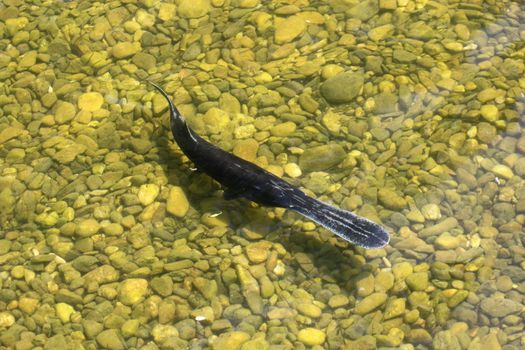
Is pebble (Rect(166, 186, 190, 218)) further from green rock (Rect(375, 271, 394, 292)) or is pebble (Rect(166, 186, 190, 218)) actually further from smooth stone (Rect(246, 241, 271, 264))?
green rock (Rect(375, 271, 394, 292))

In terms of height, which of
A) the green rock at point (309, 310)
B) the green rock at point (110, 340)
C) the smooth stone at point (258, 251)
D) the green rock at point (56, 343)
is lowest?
the green rock at point (56, 343)

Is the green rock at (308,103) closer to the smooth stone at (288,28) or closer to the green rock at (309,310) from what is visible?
the smooth stone at (288,28)

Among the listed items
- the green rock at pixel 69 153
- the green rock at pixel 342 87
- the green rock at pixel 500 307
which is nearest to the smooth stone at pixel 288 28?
the green rock at pixel 342 87

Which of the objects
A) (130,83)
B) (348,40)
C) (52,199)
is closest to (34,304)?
(52,199)

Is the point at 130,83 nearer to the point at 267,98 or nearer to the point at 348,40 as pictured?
the point at 267,98

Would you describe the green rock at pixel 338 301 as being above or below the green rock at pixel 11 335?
above

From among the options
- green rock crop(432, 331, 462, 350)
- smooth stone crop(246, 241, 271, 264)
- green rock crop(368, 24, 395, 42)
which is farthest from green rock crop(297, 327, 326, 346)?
green rock crop(368, 24, 395, 42)

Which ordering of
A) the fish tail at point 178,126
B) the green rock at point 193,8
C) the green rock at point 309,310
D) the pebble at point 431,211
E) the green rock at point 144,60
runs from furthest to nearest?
1. the green rock at point 193,8
2. the green rock at point 144,60
3. the fish tail at point 178,126
4. the pebble at point 431,211
5. the green rock at point 309,310
